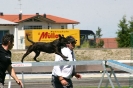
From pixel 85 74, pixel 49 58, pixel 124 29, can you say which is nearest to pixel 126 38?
pixel 124 29

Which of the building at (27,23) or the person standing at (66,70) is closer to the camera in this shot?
the person standing at (66,70)

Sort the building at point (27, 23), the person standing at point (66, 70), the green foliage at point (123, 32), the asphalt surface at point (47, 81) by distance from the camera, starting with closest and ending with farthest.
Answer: the person standing at point (66, 70) → the asphalt surface at point (47, 81) → the green foliage at point (123, 32) → the building at point (27, 23)

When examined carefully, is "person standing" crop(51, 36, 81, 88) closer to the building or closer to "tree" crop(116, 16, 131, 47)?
"tree" crop(116, 16, 131, 47)

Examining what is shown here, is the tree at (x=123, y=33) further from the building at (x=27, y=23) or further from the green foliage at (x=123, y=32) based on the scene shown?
the building at (x=27, y=23)

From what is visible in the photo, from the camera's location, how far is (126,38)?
68.6m

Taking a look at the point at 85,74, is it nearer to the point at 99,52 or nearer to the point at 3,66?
the point at 3,66

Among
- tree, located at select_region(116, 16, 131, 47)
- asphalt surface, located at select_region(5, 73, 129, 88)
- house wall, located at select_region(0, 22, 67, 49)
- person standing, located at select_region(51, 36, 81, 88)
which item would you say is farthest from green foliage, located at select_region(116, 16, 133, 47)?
person standing, located at select_region(51, 36, 81, 88)

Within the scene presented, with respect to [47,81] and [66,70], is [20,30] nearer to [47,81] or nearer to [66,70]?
[47,81]

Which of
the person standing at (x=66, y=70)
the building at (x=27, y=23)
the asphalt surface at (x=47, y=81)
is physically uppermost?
the building at (x=27, y=23)

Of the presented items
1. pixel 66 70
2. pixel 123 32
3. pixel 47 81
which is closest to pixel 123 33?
pixel 123 32

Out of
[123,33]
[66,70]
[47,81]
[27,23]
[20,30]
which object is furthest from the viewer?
[27,23]

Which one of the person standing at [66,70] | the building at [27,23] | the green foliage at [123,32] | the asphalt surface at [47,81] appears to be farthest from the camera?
the building at [27,23]

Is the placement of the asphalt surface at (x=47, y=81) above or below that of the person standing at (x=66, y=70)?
below

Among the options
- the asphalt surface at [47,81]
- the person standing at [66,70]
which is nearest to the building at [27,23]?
the asphalt surface at [47,81]
